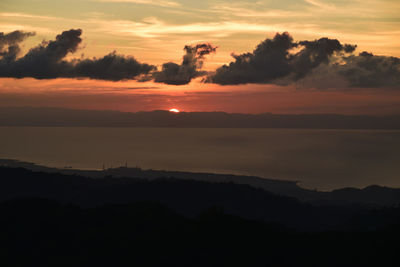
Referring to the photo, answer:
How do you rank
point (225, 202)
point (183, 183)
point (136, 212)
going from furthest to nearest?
1. point (183, 183)
2. point (225, 202)
3. point (136, 212)

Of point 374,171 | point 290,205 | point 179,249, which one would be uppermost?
point 179,249

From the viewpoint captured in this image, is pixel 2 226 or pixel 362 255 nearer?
pixel 362 255

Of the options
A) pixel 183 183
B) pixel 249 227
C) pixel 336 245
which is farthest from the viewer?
pixel 183 183

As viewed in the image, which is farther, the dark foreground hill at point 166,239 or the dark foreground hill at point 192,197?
the dark foreground hill at point 192,197

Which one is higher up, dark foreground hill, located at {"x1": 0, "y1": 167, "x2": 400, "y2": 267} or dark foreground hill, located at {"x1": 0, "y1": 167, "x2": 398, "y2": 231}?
dark foreground hill, located at {"x1": 0, "y1": 167, "x2": 400, "y2": 267}

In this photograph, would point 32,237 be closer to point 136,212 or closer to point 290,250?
point 136,212

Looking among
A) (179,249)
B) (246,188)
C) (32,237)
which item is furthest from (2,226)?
(246,188)

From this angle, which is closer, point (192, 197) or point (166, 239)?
point (166, 239)

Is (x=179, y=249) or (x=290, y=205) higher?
(x=179, y=249)

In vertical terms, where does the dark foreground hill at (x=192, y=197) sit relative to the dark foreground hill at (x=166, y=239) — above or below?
below

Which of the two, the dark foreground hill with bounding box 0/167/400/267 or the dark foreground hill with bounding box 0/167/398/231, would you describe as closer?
the dark foreground hill with bounding box 0/167/400/267

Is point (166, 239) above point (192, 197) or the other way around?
above
